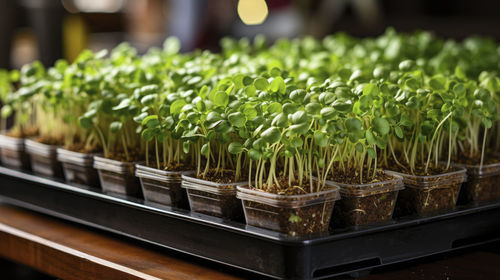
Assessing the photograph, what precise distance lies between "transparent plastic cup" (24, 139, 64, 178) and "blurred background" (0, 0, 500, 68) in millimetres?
3484

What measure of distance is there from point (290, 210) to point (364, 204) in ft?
0.60

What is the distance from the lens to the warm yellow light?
23.3ft

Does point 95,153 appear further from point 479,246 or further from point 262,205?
point 479,246

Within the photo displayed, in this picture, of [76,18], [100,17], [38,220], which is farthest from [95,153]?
[100,17]

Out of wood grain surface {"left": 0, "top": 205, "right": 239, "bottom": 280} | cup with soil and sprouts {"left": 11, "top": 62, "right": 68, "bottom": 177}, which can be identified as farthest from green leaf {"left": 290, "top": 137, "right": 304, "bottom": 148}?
cup with soil and sprouts {"left": 11, "top": 62, "right": 68, "bottom": 177}

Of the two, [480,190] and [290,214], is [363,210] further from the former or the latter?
[480,190]

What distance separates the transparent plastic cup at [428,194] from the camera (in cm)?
143

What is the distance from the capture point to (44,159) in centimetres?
188

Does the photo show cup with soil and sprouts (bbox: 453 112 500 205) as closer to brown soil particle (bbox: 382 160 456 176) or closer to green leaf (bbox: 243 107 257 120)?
brown soil particle (bbox: 382 160 456 176)

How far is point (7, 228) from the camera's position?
173 centimetres

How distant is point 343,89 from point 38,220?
95 centimetres

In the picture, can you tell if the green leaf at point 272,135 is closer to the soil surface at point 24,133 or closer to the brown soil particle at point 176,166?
the brown soil particle at point 176,166

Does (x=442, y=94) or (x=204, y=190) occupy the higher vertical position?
(x=442, y=94)

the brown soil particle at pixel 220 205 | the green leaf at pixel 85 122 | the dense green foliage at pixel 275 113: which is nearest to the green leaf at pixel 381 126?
the dense green foliage at pixel 275 113
